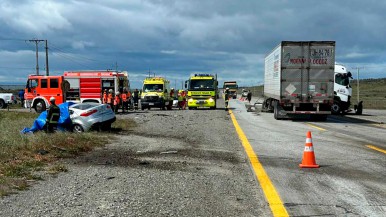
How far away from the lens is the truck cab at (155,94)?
3656 cm

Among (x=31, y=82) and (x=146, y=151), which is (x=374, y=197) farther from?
(x=31, y=82)

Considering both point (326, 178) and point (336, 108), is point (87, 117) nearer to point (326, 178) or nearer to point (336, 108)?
point (326, 178)

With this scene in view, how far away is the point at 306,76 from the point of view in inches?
901

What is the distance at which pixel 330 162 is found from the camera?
9.68 meters

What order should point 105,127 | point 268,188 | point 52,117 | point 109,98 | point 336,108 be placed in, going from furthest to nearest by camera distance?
point 336,108
point 109,98
point 105,127
point 52,117
point 268,188

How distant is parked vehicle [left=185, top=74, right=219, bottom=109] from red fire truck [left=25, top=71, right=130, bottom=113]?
5975mm

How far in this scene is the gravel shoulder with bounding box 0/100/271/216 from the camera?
5.73 meters

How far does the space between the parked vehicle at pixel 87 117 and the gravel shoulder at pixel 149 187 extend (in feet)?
16.5

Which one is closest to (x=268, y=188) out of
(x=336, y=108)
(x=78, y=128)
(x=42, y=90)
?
(x=78, y=128)

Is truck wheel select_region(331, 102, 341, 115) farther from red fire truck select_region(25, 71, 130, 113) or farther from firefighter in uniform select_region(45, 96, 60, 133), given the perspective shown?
firefighter in uniform select_region(45, 96, 60, 133)

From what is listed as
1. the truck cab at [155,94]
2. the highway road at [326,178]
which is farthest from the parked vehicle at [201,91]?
the highway road at [326,178]

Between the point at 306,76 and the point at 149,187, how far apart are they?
17376 millimetres

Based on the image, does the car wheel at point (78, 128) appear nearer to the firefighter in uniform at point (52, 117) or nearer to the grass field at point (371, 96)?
the firefighter in uniform at point (52, 117)

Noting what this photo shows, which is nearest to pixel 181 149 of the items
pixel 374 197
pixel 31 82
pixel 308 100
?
pixel 374 197
